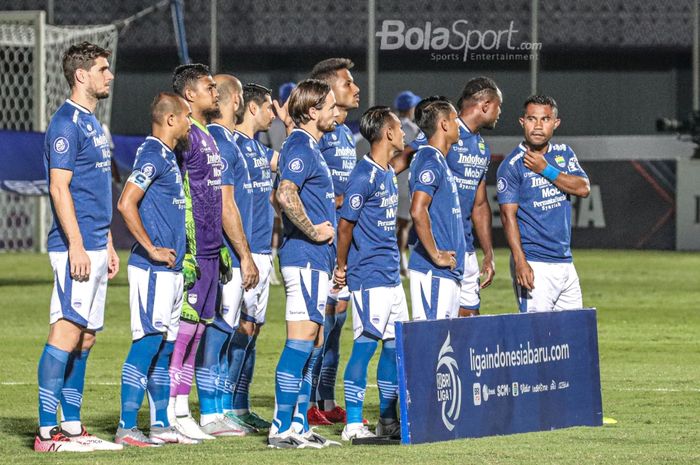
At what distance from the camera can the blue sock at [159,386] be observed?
744 centimetres

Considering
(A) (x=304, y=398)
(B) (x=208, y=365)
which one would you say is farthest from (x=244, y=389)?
(A) (x=304, y=398)

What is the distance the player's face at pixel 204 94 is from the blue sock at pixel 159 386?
4.02ft

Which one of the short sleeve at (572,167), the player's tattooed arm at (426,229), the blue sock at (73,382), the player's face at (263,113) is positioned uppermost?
the player's face at (263,113)

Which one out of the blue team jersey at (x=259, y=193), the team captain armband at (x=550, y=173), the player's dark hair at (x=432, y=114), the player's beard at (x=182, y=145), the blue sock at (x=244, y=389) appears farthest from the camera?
the team captain armband at (x=550, y=173)

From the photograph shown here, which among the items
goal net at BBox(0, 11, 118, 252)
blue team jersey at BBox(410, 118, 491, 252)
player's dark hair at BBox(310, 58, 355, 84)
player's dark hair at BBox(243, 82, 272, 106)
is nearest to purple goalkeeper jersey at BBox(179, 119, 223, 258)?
player's dark hair at BBox(243, 82, 272, 106)

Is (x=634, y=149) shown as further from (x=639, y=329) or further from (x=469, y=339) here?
(x=469, y=339)

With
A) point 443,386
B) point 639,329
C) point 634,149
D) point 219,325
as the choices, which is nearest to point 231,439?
point 219,325

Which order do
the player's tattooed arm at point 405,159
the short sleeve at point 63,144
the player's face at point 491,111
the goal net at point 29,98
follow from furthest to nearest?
the goal net at point 29,98 → the player's tattooed arm at point 405,159 → the player's face at point 491,111 → the short sleeve at point 63,144

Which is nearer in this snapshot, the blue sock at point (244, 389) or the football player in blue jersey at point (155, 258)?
the football player in blue jersey at point (155, 258)

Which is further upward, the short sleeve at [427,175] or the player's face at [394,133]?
the player's face at [394,133]

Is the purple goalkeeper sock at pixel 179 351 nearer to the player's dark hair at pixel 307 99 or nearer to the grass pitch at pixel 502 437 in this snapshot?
the grass pitch at pixel 502 437

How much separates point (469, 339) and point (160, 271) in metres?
1.56

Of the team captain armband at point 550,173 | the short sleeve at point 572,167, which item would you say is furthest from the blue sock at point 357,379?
the short sleeve at point 572,167

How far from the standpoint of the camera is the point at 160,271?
728 centimetres
